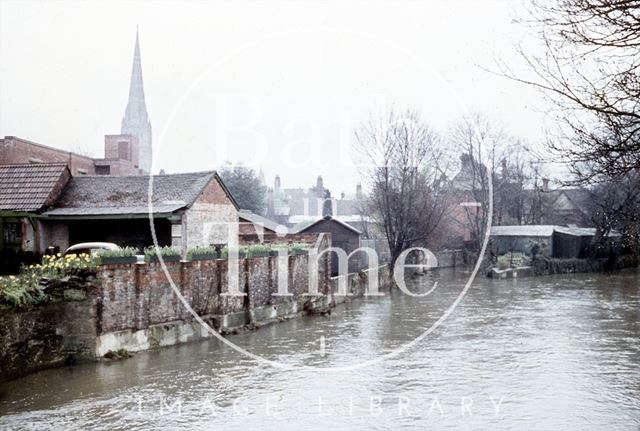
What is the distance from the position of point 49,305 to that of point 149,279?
2.40 meters

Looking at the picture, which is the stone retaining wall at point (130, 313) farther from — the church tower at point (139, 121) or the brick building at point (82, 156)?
the church tower at point (139, 121)

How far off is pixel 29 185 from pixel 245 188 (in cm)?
3121

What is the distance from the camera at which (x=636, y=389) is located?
1109cm

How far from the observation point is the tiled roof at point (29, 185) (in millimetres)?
21203

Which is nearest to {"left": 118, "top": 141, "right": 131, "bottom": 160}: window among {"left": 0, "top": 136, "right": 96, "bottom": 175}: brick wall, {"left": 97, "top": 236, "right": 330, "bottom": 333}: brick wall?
{"left": 0, "top": 136, "right": 96, "bottom": 175}: brick wall

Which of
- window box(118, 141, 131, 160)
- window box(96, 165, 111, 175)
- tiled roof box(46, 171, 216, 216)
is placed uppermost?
window box(118, 141, 131, 160)

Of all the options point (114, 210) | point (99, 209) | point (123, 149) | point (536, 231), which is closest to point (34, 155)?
point (123, 149)

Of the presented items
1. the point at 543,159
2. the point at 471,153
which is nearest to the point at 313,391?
the point at 543,159

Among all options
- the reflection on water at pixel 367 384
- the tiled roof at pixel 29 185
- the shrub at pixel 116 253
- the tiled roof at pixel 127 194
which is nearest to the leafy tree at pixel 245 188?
the tiled roof at pixel 127 194

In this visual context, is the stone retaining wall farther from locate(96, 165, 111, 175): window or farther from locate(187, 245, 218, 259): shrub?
locate(96, 165, 111, 175): window

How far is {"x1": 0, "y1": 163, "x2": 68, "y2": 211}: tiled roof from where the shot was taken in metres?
21.2

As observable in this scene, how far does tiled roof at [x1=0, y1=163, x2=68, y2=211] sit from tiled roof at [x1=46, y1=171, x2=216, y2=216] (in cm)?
53

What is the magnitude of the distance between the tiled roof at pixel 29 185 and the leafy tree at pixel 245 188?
94.2 ft

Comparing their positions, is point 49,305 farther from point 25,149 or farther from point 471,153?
point 471,153
